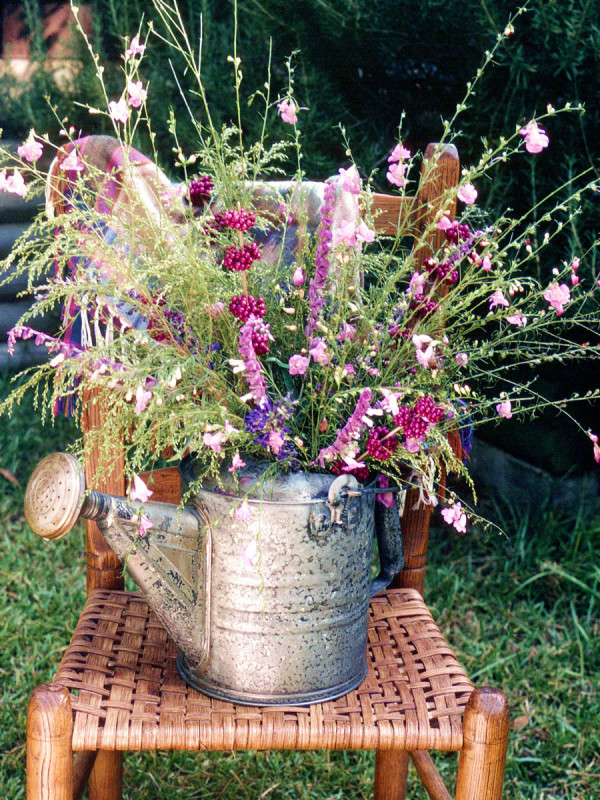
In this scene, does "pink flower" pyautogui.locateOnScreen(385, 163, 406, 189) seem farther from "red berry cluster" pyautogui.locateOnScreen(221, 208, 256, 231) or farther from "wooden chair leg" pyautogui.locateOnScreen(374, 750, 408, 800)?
"wooden chair leg" pyautogui.locateOnScreen(374, 750, 408, 800)

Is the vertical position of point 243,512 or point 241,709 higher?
point 243,512

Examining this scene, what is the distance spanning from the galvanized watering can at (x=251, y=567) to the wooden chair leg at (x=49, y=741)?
0.15 m

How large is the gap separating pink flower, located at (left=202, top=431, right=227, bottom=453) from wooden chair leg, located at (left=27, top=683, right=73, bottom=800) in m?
0.32

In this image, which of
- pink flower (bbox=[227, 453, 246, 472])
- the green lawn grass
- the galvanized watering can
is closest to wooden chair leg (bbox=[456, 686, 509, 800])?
the galvanized watering can

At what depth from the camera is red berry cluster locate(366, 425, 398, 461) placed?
0.91 meters

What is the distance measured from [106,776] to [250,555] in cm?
70

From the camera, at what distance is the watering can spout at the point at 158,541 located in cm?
93

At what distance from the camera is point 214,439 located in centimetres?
83

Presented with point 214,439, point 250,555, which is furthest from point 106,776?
point 214,439

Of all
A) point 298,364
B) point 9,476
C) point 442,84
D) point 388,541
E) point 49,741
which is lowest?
point 9,476

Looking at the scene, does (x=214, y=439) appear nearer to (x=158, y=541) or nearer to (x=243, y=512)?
(x=243, y=512)

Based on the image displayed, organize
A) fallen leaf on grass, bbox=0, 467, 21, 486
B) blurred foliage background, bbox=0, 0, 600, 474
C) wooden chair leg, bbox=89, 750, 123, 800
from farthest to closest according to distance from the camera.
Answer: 1. fallen leaf on grass, bbox=0, 467, 21, 486
2. blurred foliage background, bbox=0, 0, 600, 474
3. wooden chair leg, bbox=89, 750, 123, 800

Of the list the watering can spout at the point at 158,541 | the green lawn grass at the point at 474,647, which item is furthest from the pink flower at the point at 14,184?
the green lawn grass at the point at 474,647

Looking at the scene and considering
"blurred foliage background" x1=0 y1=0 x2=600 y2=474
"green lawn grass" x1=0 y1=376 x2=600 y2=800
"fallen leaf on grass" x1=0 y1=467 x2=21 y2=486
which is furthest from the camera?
"fallen leaf on grass" x1=0 y1=467 x2=21 y2=486
